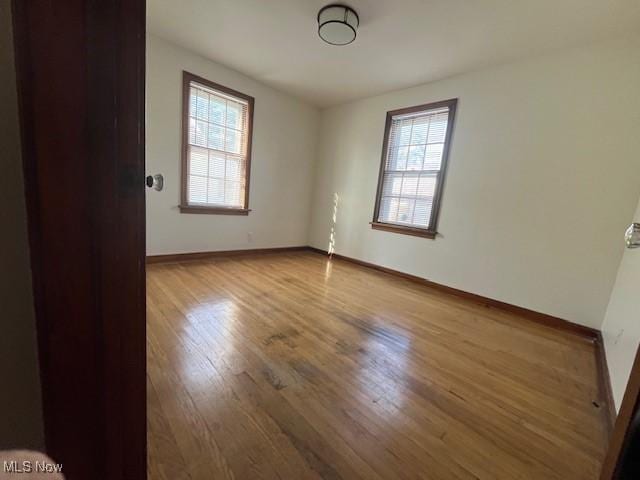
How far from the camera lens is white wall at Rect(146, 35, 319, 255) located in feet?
9.84

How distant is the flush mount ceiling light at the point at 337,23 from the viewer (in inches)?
84.0

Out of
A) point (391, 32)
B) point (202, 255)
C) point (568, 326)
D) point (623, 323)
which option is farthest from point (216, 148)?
point (568, 326)

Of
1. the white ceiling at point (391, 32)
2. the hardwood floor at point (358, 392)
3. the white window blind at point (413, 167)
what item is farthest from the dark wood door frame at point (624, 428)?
the white window blind at point (413, 167)

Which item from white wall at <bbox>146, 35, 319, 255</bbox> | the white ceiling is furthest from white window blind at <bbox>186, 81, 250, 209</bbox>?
the white ceiling

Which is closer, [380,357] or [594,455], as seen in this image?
[594,455]

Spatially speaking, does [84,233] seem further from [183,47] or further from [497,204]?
[183,47]

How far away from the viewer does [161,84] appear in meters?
2.96

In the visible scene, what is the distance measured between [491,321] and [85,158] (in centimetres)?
295

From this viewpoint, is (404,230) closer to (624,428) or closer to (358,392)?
(358,392)

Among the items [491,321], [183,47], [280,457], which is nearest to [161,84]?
[183,47]

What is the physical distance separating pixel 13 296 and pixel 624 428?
1301 millimetres

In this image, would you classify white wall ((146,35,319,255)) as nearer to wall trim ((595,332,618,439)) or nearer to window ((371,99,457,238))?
window ((371,99,457,238))

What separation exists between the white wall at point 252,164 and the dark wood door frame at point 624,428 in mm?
3703

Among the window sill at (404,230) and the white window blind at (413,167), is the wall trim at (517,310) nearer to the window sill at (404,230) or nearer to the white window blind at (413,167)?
the window sill at (404,230)
